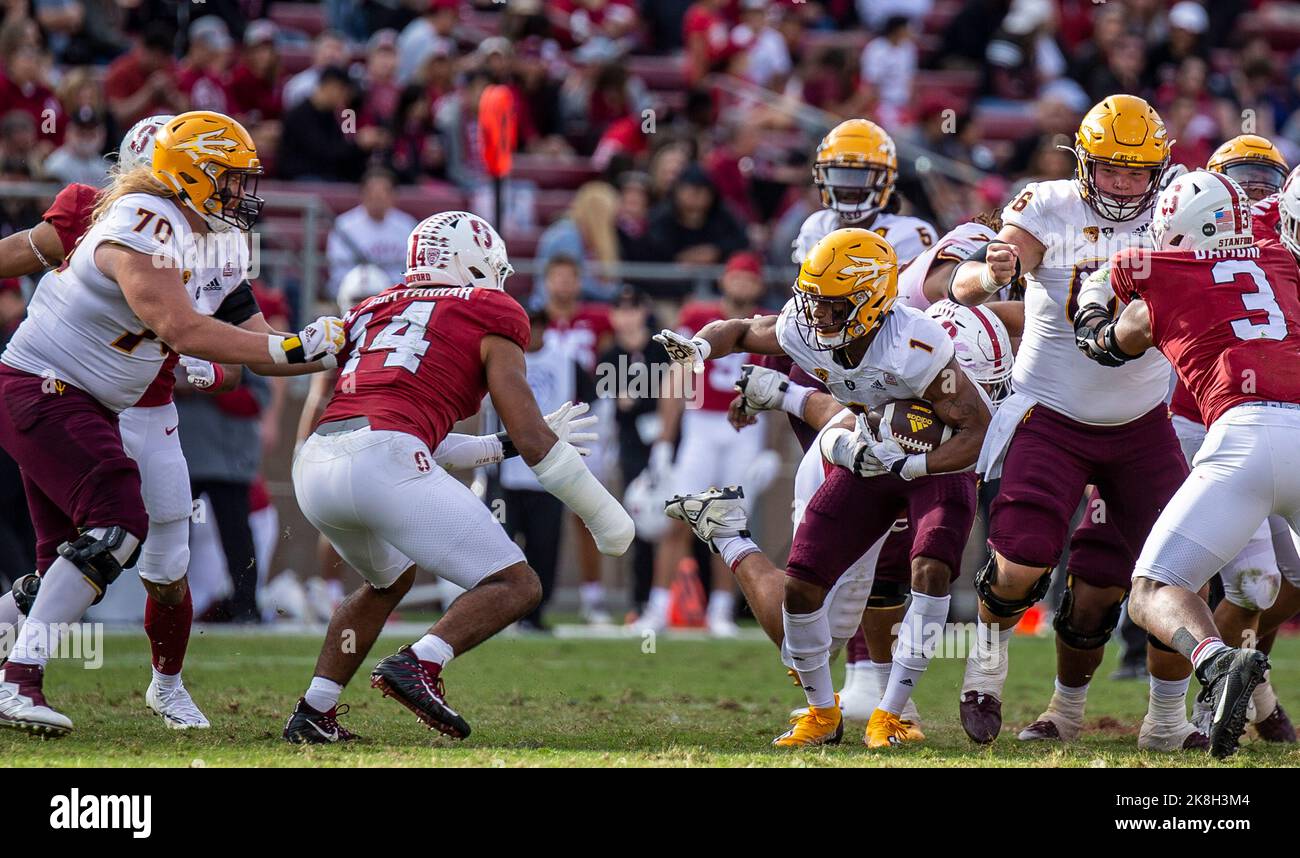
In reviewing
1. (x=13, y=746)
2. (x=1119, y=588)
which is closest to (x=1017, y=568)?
(x=1119, y=588)

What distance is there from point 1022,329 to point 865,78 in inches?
379

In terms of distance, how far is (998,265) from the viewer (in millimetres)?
6332

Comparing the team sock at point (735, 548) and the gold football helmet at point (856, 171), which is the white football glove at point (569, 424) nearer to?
the team sock at point (735, 548)

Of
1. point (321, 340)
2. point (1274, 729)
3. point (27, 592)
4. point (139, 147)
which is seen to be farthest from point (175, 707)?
point (1274, 729)

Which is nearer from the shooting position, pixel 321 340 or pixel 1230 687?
pixel 1230 687

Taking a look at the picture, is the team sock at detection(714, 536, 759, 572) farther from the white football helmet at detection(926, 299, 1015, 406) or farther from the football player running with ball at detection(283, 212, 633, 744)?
the white football helmet at detection(926, 299, 1015, 406)

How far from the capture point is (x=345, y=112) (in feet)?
42.9

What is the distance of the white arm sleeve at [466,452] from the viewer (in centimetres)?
637

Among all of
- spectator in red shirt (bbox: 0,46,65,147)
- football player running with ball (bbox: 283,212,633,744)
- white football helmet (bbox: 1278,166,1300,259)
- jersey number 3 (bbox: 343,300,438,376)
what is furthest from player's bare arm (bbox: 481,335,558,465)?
spectator in red shirt (bbox: 0,46,65,147)

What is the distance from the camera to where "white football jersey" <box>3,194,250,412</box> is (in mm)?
6078

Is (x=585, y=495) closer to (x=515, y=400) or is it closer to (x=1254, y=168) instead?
(x=515, y=400)

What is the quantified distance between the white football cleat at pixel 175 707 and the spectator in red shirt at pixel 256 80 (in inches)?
310

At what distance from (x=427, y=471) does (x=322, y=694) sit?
92 cm

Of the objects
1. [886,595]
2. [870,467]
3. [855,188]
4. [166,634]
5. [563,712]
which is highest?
[855,188]
